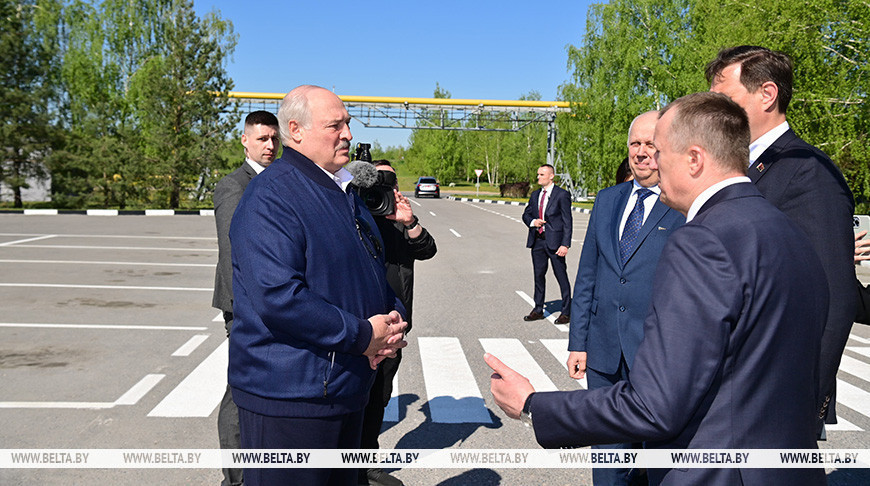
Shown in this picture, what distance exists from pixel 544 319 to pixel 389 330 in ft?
22.1

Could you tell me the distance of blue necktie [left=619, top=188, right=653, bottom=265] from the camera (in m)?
3.44

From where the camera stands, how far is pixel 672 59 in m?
34.7

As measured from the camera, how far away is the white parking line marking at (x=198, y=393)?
5105 mm

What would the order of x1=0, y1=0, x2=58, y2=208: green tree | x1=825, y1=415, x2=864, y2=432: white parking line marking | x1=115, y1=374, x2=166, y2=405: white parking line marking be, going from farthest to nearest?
x1=0, y1=0, x2=58, y2=208: green tree → x1=115, y1=374, x2=166, y2=405: white parking line marking → x1=825, y1=415, x2=864, y2=432: white parking line marking

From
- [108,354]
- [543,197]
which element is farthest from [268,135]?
[543,197]

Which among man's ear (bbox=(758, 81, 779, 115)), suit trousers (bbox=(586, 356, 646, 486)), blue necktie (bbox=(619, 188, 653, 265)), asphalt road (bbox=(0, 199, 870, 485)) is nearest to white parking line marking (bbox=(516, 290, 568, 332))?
asphalt road (bbox=(0, 199, 870, 485))

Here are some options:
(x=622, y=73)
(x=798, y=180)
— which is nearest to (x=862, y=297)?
(x=798, y=180)

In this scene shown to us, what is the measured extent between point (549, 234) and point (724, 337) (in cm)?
767

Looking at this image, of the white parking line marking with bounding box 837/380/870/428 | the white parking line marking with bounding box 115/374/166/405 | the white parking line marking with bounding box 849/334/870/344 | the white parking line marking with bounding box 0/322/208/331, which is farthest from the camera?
the white parking line marking with bounding box 849/334/870/344

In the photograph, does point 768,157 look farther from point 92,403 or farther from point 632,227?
point 92,403

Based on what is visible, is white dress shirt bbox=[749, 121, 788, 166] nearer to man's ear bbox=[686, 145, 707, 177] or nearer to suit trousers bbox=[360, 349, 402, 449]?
man's ear bbox=[686, 145, 707, 177]

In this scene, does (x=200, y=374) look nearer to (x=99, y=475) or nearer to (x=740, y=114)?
(x=99, y=475)

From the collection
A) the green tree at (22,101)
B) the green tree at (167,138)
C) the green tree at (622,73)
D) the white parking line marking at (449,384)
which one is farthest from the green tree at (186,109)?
the white parking line marking at (449,384)

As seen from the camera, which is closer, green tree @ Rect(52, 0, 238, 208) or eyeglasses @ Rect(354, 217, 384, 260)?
eyeglasses @ Rect(354, 217, 384, 260)
